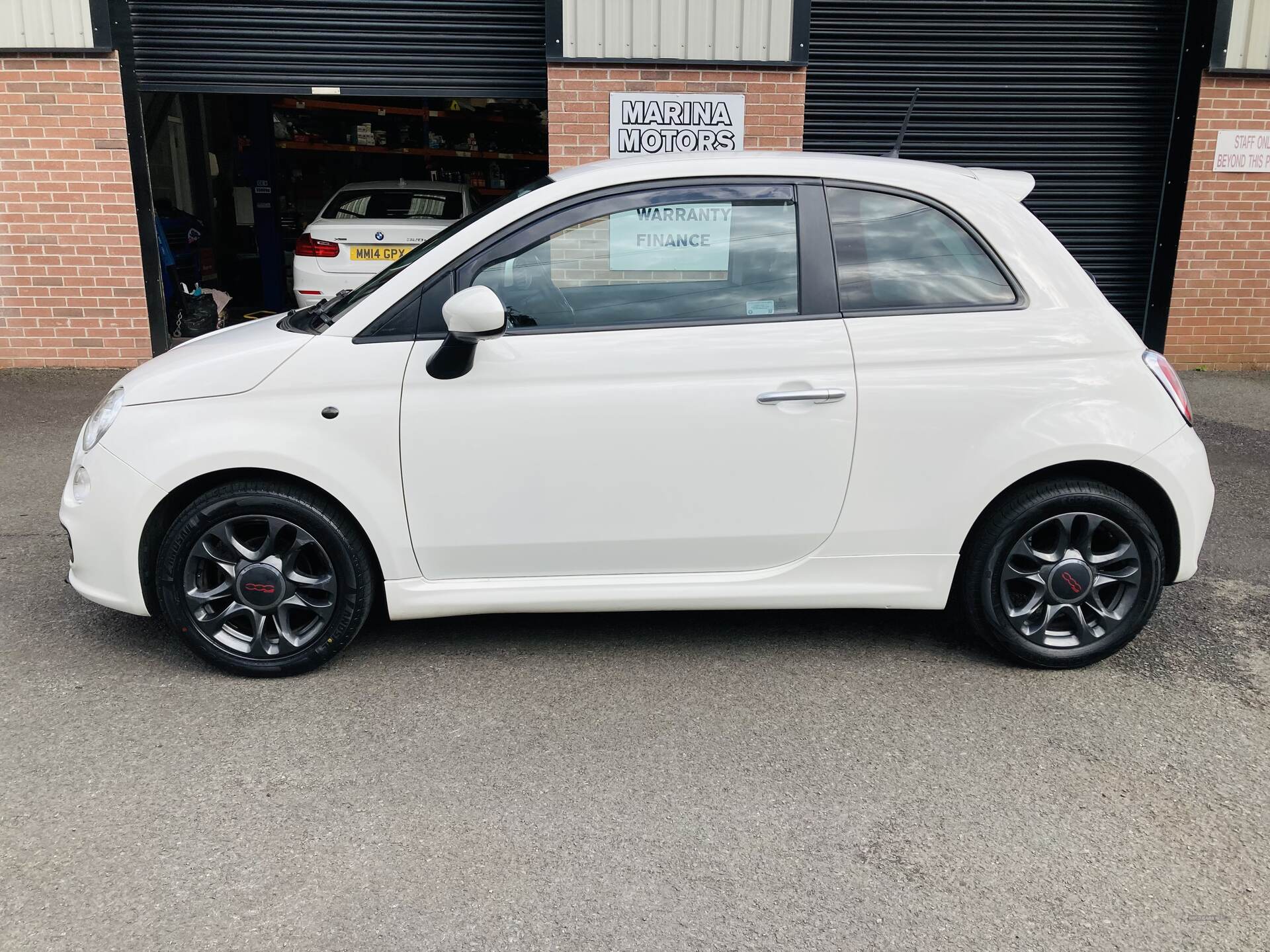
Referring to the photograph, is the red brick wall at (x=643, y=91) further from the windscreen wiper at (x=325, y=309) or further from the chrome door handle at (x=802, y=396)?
the chrome door handle at (x=802, y=396)

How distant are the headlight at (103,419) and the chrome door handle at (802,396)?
2.17m

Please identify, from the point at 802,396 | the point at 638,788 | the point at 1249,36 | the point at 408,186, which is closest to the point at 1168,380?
the point at 802,396

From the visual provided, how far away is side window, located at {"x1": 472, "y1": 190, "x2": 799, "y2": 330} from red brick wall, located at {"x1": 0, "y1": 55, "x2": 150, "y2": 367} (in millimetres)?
6710

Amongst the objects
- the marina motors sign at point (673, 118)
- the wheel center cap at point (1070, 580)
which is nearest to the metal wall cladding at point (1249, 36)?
the marina motors sign at point (673, 118)

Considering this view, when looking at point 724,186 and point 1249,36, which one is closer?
point 724,186

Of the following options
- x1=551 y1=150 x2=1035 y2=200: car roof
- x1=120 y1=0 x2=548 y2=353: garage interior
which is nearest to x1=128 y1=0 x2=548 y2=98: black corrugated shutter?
x1=120 y1=0 x2=548 y2=353: garage interior

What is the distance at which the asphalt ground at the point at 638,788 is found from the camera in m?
2.59

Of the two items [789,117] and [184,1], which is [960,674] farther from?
[184,1]

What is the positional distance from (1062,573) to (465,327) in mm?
2200

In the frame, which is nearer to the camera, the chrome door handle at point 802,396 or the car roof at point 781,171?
the chrome door handle at point 802,396

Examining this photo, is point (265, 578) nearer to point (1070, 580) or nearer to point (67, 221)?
point (1070, 580)

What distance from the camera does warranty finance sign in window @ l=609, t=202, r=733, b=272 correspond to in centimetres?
374

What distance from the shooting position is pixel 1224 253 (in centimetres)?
971

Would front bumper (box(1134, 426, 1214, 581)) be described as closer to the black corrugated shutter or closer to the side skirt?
the side skirt
